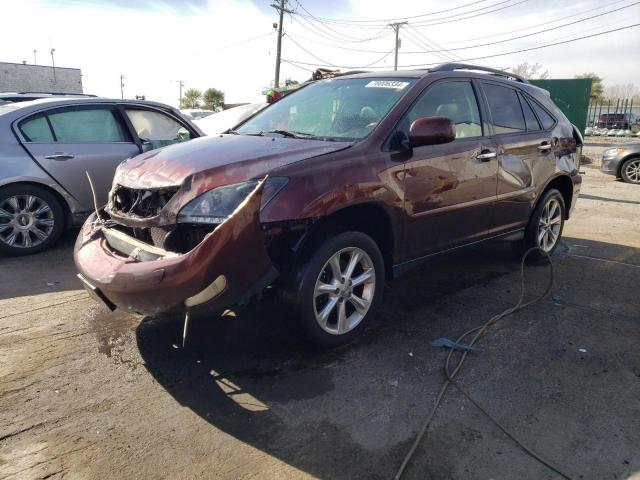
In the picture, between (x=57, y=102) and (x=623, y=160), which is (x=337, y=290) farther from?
(x=623, y=160)

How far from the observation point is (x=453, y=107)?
14.0 ft

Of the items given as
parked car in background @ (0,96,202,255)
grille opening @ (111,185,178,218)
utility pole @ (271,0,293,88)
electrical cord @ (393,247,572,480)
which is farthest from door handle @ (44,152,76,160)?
utility pole @ (271,0,293,88)

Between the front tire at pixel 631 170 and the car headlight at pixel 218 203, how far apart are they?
12581 mm

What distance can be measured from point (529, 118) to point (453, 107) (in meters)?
1.27

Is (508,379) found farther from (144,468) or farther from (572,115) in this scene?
(572,115)

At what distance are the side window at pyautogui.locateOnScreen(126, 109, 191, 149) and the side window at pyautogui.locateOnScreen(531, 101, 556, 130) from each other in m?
3.98

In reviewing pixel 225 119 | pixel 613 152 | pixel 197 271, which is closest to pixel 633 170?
pixel 613 152

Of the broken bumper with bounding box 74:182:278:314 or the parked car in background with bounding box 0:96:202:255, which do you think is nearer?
the broken bumper with bounding box 74:182:278:314

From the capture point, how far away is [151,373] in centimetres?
314

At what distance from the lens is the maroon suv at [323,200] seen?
279cm

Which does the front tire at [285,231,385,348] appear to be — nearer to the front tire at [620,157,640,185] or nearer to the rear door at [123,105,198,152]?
the rear door at [123,105,198,152]

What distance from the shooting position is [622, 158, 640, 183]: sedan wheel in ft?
41.5

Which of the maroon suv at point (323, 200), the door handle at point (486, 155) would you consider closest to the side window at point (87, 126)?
the maroon suv at point (323, 200)

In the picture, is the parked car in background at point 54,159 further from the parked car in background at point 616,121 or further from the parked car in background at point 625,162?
the parked car in background at point 616,121
